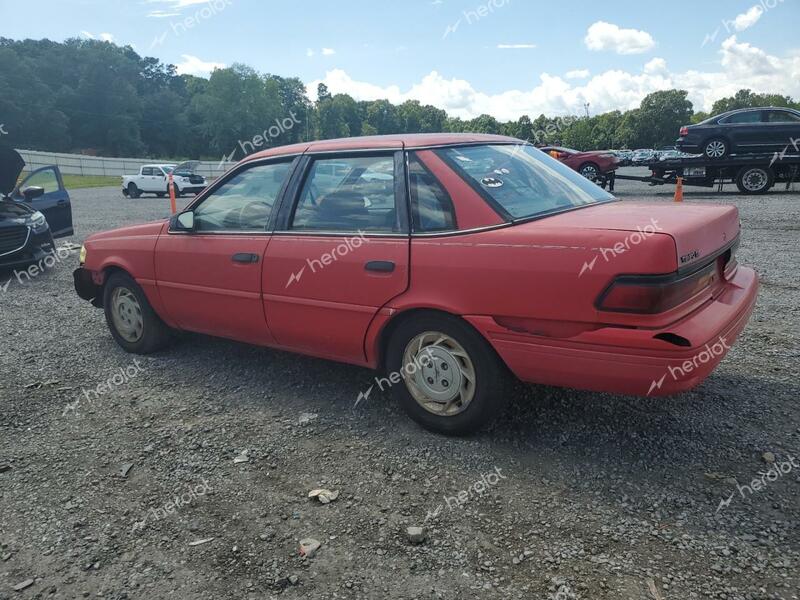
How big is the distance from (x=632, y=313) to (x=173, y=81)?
393 feet

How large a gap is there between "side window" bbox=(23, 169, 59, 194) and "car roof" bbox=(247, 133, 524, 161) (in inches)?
329

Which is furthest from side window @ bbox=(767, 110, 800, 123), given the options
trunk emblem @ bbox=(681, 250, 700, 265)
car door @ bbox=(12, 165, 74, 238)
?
car door @ bbox=(12, 165, 74, 238)

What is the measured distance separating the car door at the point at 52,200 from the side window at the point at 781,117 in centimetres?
1777

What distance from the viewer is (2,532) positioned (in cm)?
280

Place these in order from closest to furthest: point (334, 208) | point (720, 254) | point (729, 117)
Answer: point (720, 254) → point (334, 208) → point (729, 117)

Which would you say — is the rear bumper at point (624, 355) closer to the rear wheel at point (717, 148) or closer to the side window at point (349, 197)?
the side window at point (349, 197)

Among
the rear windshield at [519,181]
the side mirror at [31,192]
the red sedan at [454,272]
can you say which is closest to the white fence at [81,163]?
the side mirror at [31,192]

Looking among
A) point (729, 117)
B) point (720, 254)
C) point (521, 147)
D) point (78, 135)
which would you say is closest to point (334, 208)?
point (521, 147)

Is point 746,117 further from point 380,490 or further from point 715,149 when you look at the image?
point 380,490

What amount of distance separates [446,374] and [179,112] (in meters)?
98.7

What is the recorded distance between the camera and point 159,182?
27.4 m

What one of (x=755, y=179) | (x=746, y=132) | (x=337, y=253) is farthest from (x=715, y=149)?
(x=337, y=253)

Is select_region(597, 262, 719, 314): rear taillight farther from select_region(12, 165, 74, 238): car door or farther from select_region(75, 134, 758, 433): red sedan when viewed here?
select_region(12, 165, 74, 238): car door

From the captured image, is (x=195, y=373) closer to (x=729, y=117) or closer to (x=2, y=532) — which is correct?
(x=2, y=532)
